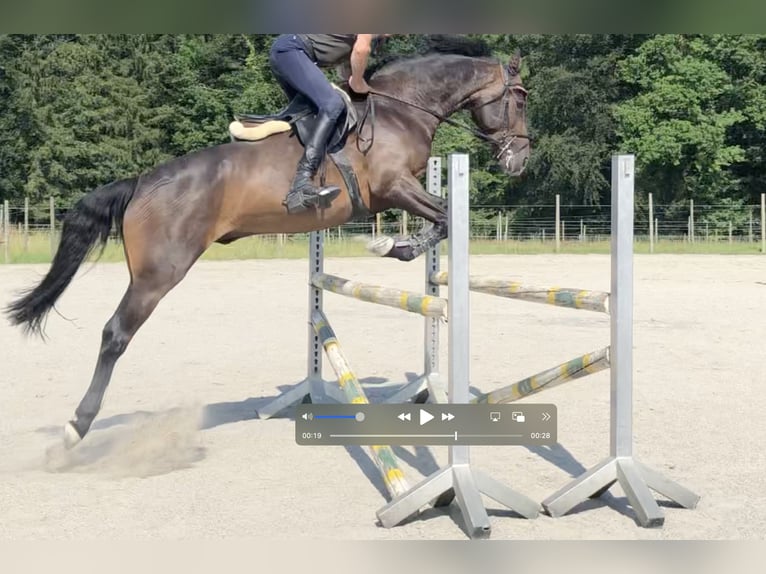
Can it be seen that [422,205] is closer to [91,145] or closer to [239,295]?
[239,295]

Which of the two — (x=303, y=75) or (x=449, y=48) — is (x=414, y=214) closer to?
(x=303, y=75)

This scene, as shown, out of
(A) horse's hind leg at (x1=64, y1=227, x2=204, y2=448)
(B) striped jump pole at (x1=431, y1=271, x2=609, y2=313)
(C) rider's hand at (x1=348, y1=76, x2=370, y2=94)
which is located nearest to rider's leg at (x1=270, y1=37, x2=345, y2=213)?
(C) rider's hand at (x1=348, y1=76, x2=370, y2=94)

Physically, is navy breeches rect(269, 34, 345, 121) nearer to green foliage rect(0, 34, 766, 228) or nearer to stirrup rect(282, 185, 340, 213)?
stirrup rect(282, 185, 340, 213)

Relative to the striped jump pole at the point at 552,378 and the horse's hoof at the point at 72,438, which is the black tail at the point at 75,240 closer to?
the horse's hoof at the point at 72,438

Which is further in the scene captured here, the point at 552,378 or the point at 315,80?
the point at 315,80

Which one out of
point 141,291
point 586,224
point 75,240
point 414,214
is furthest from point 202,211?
point 586,224

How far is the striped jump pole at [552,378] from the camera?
3.25 meters

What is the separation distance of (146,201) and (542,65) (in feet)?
87.4

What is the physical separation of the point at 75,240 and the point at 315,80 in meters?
1.41

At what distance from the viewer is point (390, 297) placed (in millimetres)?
3725

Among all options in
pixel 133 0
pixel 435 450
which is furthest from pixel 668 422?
pixel 133 0

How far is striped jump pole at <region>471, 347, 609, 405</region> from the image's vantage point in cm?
325

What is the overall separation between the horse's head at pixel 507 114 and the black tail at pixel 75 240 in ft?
6.33

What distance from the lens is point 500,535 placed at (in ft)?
9.94
